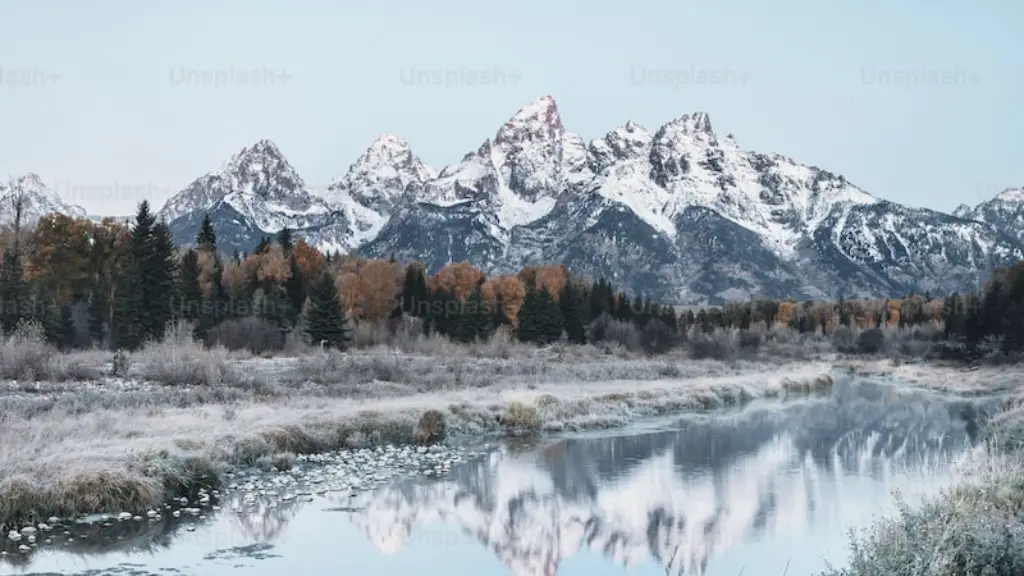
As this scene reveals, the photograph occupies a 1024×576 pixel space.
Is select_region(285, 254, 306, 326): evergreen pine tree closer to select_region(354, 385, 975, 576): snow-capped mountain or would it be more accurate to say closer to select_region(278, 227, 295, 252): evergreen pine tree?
select_region(278, 227, 295, 252): evergreen pine tree

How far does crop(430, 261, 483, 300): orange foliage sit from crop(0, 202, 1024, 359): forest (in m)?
0.19

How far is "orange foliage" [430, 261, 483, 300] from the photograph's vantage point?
92438mm

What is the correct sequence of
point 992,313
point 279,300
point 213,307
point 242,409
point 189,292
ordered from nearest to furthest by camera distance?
1. point 242,409
2. point 189,292
3. point 213,307
4. point 279,300
5. point 992,313

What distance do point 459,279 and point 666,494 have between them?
76.6 meters

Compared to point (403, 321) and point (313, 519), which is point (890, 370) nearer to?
point (403, 321)

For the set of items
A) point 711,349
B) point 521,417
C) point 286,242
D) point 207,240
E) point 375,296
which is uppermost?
point 286,242

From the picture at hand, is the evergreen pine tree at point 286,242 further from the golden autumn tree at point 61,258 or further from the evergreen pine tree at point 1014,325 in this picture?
the evergreen pine tree at point 1014,325

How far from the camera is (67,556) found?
13.1m

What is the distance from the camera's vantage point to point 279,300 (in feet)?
225

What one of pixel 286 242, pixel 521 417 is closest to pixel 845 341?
pixel 286 242

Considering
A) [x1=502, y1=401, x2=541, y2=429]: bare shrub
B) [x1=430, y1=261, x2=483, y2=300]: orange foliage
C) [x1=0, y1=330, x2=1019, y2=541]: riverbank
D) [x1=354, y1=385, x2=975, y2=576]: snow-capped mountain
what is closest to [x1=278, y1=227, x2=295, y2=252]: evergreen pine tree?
[x1=430, y1=261, x2=483, y2=300]: orange foliage

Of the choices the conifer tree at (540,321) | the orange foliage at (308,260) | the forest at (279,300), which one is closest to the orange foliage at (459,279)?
the forest at (279,300)

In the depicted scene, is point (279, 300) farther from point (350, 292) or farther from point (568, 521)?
point (568, 521)

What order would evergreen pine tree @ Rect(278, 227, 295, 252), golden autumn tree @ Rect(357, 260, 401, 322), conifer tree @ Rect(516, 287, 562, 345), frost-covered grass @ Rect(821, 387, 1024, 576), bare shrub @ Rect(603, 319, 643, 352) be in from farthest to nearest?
evergreen pine tree @ Rect(278, 227, 295, 252) < golden autumn tree @ Rect(357, 260, 401, 322) < bare shrub @ Rect(603, 319, 643, 352) < conifer tree @ Rect(516, 287, 562, 345) < frost-covered grass @ Rect(821, 387, 1024, 576)
